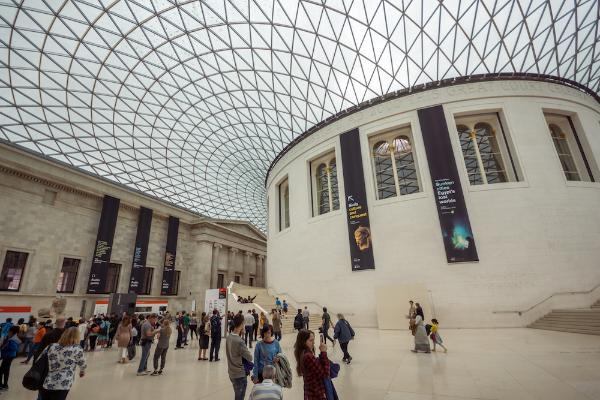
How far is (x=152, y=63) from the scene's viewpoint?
2409cm

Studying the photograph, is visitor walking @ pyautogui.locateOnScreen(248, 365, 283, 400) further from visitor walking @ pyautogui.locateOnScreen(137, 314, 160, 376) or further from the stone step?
the stone step

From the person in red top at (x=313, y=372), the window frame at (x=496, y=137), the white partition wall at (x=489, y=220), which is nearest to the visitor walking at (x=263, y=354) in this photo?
the person in red top at (x=313, y=372)

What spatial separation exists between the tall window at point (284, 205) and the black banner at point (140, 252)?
15622mm

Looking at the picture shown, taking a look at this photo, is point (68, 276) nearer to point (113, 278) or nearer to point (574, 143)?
point (113, 278)

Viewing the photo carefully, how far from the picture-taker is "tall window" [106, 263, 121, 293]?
29048 millimetres

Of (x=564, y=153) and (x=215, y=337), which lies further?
(x=564, y=153)

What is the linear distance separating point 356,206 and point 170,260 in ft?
82.5

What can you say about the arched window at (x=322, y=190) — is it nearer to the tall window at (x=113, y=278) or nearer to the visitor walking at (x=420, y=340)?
the visitor walking at (x=420, y=340)

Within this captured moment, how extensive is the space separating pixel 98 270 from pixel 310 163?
22730mm

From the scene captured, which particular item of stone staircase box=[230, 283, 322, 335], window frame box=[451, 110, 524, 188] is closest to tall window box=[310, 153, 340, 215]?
stone staircase box=[230, 283, 322, 335]

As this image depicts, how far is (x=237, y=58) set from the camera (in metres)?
24.3

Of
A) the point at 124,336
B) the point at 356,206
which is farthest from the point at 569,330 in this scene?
the point at 124,336

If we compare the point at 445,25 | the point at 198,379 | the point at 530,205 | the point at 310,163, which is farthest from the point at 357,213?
the point at 198,379

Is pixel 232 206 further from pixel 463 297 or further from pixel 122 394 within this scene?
pixel 122 394
